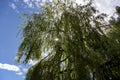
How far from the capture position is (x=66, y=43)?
7504 mm

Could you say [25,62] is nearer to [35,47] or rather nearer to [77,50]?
[35,47]

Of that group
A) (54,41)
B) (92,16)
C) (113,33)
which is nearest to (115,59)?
(113,33)

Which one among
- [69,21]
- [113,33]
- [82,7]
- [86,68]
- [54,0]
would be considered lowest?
[86,68]

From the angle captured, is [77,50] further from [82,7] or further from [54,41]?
[82,7]

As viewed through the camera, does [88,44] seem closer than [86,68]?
No

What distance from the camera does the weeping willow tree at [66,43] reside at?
23.6 feet

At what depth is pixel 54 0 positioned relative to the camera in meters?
9.28

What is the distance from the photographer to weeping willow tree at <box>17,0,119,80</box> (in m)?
7.19

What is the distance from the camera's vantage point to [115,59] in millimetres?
8531

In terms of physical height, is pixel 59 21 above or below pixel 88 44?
above

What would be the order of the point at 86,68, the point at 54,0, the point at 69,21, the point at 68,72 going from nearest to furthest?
the point at 86,68, the point at 68,72, the point at 69,21, the point at 54,0

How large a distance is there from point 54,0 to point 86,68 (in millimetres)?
3626

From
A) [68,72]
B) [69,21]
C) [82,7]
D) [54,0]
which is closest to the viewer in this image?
[68,72]

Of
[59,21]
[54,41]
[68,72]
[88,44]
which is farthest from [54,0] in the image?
[68,72]
